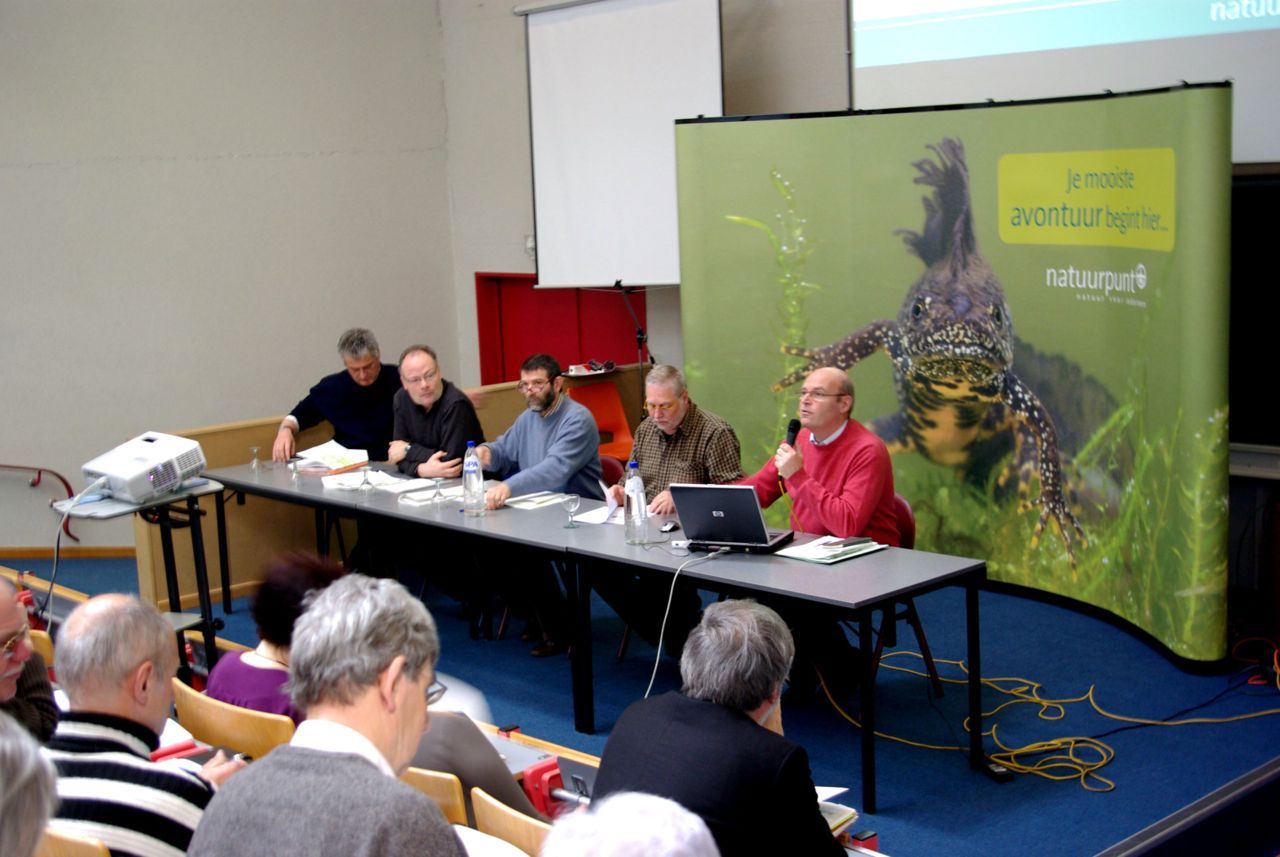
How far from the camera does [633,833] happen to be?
53.8 inches

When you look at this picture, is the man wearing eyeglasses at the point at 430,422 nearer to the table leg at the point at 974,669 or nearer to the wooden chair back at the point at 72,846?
the table leg at the point at 974,669

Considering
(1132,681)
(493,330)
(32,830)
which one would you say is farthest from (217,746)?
(493,330)

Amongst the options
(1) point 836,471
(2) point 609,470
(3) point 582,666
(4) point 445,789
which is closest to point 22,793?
(4) point 445,789

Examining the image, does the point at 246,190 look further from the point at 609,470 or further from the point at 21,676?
the point at 21,676

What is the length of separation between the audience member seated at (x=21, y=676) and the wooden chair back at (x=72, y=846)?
0.79 metres

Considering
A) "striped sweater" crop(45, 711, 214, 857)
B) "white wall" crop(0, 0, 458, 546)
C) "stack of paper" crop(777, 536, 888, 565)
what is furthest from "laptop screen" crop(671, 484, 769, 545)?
"white wall" crop(0, 0, 458, 546)

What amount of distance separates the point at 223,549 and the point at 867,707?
3.78 m

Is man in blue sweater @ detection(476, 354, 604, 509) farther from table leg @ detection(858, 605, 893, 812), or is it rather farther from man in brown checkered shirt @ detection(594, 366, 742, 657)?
table leg @ detection(858, 605, 893, 812)

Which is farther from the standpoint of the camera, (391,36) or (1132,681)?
(391,36)

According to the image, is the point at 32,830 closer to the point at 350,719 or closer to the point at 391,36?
the point at 350,719

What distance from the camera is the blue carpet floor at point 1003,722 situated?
13.0 feet

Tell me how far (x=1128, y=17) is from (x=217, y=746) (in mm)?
4613

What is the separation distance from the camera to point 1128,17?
5535mm

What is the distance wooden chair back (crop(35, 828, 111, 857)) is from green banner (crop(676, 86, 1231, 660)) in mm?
4041
